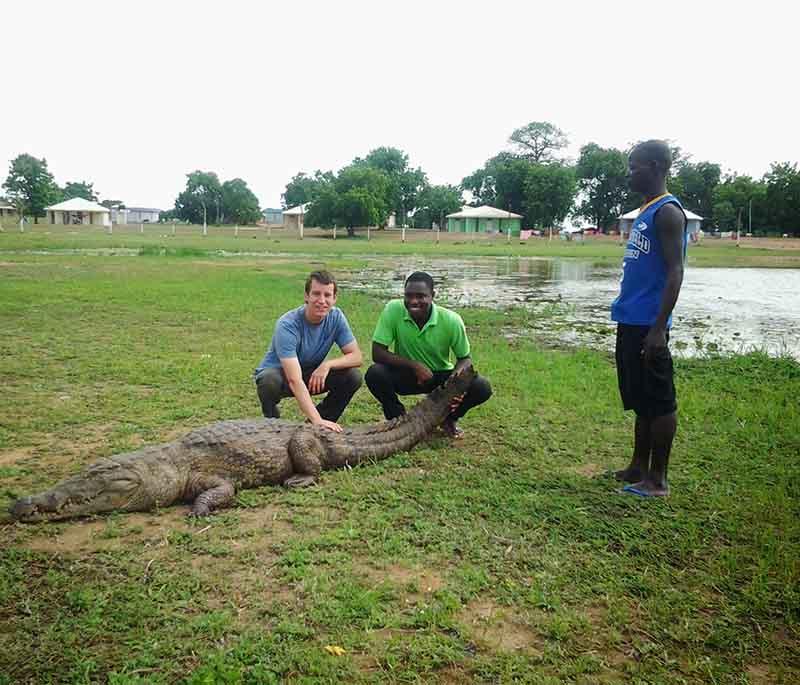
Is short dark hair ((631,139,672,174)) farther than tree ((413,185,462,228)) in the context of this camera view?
No

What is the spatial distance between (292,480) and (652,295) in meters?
2.65

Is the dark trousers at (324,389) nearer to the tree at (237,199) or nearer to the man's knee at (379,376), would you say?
the man's knee at (379,376)

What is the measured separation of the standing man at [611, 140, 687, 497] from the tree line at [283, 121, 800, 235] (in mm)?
51284

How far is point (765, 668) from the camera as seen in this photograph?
99.3 inches

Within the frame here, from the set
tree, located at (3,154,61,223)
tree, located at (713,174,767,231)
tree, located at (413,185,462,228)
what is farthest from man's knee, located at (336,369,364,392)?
tree, located at (3,154,61,223)

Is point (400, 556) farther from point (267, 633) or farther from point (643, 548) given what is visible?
point (643, 548)

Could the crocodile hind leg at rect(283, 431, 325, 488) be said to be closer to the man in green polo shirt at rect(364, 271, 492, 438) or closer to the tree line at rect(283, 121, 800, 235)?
the man in green polo shirt at rect(364, 271, 492, 438)

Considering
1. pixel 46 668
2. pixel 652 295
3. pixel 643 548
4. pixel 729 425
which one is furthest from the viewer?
pixel 729 425

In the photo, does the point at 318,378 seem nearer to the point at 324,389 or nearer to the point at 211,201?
the point at 324,389

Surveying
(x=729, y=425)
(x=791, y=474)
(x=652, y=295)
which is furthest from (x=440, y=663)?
(x=729, y=425)

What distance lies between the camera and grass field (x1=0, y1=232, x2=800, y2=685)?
253 cm

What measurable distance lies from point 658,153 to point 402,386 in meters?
2.61

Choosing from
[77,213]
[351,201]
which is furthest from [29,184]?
[351,201]

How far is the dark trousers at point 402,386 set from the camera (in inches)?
202
